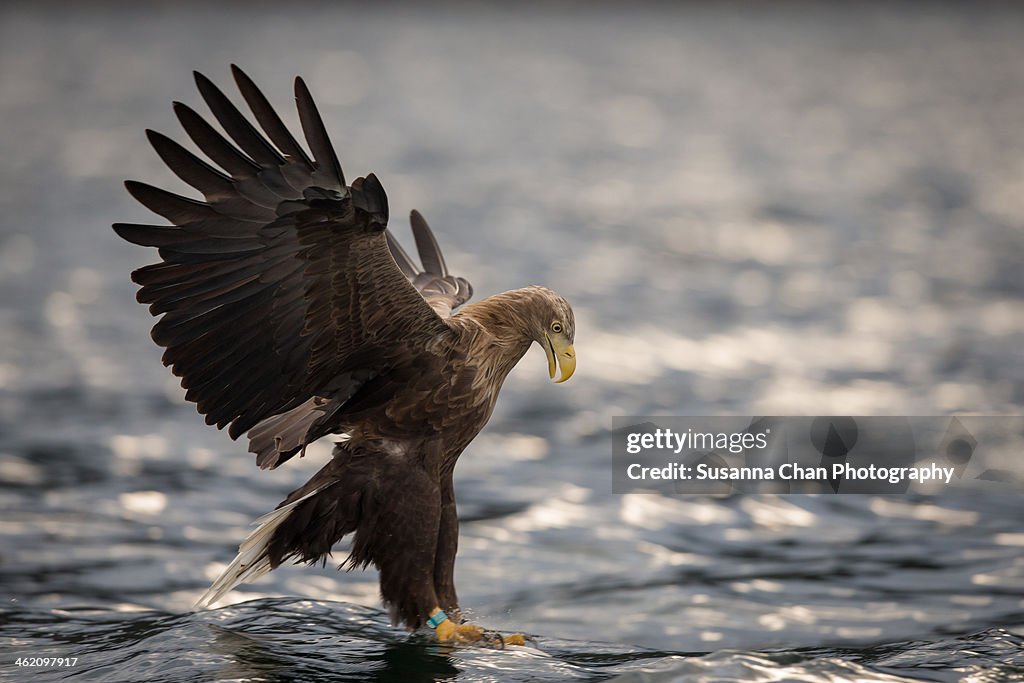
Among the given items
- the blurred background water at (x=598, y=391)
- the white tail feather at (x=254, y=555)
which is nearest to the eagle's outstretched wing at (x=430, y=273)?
the white tail feather at (x=254, y=555)

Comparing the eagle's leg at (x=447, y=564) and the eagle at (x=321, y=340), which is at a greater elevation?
the eagle at (x=321, y=340)

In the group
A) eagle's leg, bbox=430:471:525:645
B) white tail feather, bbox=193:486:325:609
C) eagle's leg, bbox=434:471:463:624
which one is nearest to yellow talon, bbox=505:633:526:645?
eagle's leg, bbox=430:471:525:645

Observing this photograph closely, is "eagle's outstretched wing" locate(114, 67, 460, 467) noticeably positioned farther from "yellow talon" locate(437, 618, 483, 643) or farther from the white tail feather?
"yellow talon" locate(437, 618, 483, 643)

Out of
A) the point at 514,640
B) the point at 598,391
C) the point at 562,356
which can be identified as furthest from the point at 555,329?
the point at 598,391

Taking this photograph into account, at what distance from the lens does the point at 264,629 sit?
Result: 16.0 ft

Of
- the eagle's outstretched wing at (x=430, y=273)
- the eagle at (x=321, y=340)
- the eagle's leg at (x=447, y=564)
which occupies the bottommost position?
the eagle's leg at (x=447, y=564)

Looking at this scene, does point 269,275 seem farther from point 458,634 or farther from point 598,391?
point 598,391

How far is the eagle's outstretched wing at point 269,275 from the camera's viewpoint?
4.13 metres

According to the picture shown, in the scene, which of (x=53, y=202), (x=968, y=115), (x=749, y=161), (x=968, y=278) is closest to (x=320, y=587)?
(x=968, y=278)

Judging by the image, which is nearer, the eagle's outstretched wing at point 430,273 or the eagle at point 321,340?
the eagle at point 321,340

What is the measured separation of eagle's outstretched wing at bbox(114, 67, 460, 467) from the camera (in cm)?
413

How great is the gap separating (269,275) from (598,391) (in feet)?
17.3

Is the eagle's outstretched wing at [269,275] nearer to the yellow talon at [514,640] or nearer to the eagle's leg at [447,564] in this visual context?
the eagle's leg at [447,564]

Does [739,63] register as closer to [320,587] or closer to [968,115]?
[968,115]
